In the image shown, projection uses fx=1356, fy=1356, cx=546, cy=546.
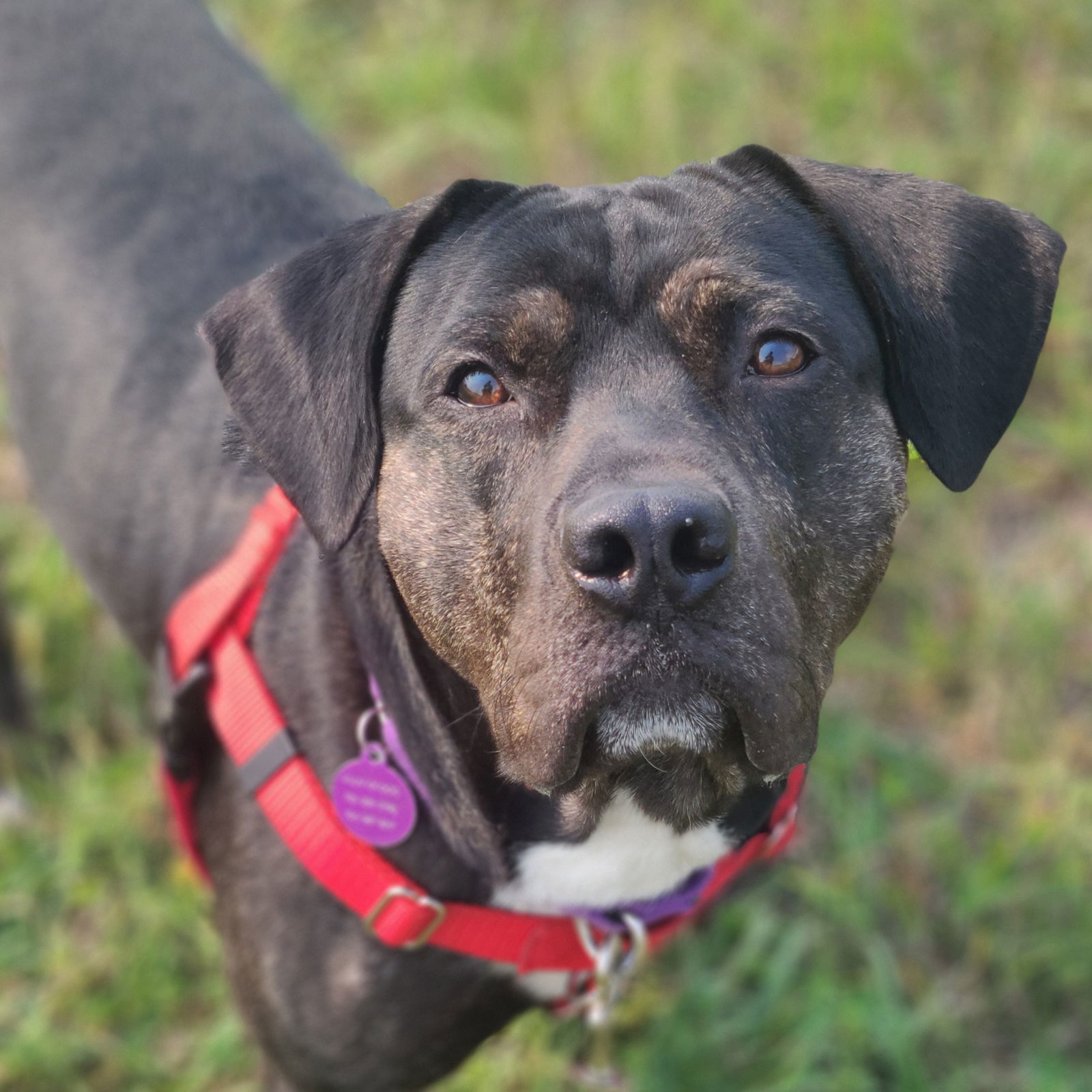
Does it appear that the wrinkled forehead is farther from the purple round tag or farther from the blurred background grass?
the blurred background grass

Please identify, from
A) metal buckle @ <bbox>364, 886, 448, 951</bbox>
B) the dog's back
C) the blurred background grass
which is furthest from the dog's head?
the blurred background grass

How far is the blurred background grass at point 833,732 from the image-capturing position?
312 centimetres

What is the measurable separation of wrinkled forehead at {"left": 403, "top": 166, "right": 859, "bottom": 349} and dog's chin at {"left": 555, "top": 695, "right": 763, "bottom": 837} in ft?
1.97

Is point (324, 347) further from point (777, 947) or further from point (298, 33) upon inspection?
point (298, 33)

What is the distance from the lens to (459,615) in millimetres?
2076

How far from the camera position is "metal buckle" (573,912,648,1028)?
242 cm

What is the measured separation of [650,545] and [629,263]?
571 mm

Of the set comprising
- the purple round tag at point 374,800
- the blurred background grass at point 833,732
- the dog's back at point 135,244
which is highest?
the dog's back at point 135,244

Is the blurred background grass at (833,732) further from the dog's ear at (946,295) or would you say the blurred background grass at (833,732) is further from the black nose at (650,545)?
the black nose at (650,545)

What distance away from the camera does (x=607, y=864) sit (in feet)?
7.70

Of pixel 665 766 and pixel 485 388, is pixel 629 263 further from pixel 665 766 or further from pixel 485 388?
pixel 665 766

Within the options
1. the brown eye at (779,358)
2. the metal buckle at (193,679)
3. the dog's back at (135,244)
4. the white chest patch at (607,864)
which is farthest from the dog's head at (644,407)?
the dog's back at (135,244)

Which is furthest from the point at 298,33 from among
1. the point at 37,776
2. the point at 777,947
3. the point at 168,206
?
the point at 777,947

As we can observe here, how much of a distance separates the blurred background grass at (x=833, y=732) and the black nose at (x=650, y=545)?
165 centimetres
